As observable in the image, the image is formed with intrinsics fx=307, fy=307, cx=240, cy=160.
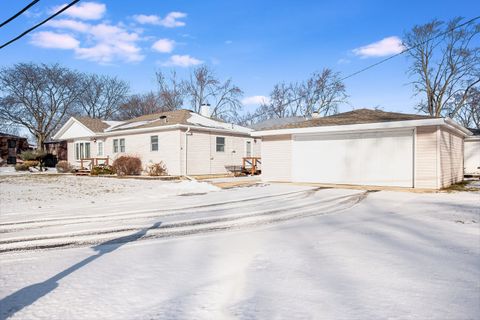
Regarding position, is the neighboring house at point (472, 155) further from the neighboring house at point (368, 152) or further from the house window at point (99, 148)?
the house window at point (99, 148)

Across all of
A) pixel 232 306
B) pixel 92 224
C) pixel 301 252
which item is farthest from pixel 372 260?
pixel 92 224

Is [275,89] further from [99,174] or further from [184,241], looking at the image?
[184,241]

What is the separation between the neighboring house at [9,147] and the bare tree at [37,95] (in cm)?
196

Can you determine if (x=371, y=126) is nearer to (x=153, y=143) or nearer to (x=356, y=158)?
(x=356, y=158)

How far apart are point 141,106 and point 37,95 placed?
12.5m

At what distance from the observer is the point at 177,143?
17.9 metres

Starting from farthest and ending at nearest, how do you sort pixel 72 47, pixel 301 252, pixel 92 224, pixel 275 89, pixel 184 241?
1. pixel 275 89
2. pixel 72 47
3. pixel 92 224
4. pixel 184 241
5. pixel 301 252

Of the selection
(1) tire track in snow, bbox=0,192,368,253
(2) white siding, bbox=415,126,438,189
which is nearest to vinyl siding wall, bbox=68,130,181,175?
(1) tire track in snow, bbox=0,192,368,253

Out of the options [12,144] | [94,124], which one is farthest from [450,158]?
[12,144]

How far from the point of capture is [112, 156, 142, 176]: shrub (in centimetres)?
1869

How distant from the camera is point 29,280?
344cm

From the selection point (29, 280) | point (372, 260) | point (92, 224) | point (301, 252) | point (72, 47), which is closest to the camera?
point (29, 280)

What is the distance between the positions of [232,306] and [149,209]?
18.0 ft

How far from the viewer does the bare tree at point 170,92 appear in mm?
42241
